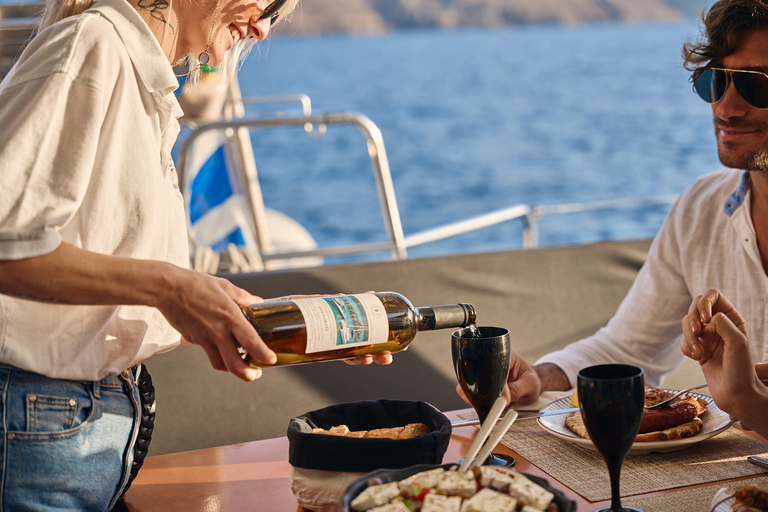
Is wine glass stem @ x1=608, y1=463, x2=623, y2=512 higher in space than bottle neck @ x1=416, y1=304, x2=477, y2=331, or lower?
lower

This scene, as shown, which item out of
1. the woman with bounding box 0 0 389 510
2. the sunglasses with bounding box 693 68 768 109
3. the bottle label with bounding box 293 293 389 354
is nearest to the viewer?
the woman with bounding box 0 0 389 510

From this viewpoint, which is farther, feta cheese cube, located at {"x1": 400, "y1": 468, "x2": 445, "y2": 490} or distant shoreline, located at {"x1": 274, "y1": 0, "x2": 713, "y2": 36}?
distant shoreline, located at {"x1": 274, "y1": 0, "x2": 713, "y2": 36}

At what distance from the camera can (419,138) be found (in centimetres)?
2952

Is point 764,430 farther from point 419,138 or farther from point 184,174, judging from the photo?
point 419,138

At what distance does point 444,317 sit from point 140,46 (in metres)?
0.58

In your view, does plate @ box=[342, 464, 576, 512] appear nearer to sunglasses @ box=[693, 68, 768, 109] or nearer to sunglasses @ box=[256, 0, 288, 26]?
sunglasses @ box=[256, 0, 288, 26]

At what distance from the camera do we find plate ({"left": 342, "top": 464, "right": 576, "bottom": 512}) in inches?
31.9

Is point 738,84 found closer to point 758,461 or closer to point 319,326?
point 758,461

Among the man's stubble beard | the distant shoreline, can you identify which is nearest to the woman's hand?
the man's stubble beard

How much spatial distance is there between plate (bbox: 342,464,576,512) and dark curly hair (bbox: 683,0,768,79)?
123cm

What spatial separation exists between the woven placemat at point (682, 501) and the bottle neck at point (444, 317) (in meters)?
0.34

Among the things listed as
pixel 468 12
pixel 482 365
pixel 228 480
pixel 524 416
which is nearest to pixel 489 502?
pixel 482 365

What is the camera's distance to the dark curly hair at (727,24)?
1.67 metres

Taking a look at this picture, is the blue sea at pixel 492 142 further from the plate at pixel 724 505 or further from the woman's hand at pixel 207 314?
the plate at pixel 724 505
